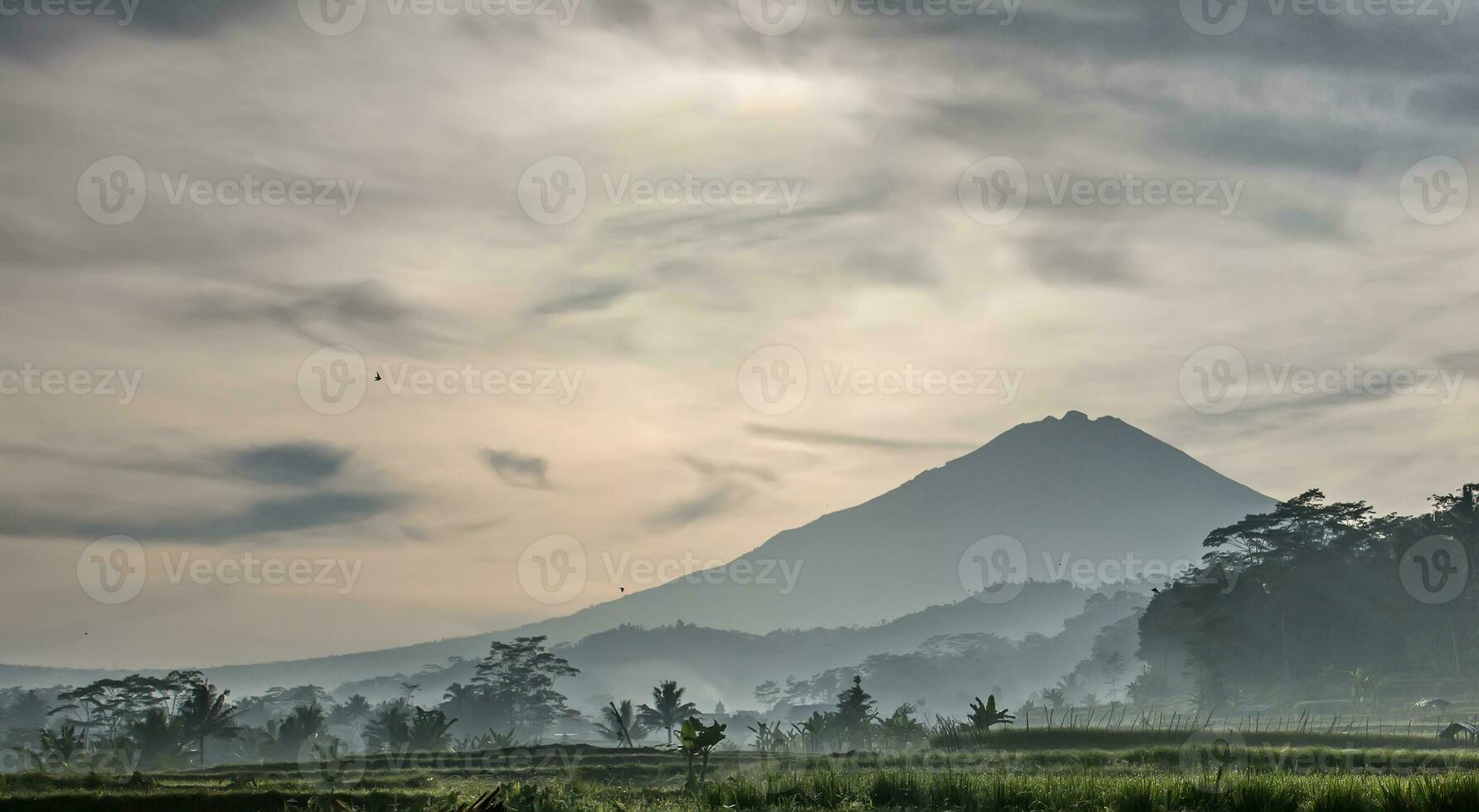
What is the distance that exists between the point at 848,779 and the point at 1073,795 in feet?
15.7

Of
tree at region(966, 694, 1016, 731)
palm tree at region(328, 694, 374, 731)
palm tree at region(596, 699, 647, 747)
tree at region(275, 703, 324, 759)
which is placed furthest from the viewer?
palm tree at region(328, 694, 374, 731)

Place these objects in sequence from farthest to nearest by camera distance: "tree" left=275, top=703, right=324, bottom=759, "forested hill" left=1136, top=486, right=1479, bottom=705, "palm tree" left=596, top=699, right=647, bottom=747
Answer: "forested hill" left=1136, top=486, right=1479, bottom=705, "tree" left=275, top=703, right=324, bottom=759, "palm tree" left=596, top=699, right=647, bottom=747

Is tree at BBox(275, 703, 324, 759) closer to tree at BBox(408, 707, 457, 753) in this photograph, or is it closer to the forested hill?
tree at BBox(408, 707, 457, 753)

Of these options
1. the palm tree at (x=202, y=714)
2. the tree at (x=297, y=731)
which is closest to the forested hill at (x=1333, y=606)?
the tree at (x=297, y=731)

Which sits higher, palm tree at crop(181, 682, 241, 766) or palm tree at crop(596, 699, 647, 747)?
palm tree at crop(181, 682, 241, 766)

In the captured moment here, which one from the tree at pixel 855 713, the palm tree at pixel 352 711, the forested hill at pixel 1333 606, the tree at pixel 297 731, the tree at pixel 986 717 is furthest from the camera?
the palm tree at pixel 352 711

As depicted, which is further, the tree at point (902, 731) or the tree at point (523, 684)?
the tree at point (523, 684)

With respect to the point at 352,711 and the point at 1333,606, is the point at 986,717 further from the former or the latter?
the point at 352,711

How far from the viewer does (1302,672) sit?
322ft

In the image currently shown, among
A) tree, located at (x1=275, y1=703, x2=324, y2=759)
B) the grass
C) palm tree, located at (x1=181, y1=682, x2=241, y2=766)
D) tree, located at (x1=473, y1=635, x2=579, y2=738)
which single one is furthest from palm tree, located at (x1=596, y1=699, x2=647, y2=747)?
palm tree, located at (x1=181, y1=682, x2=241, y2=766)

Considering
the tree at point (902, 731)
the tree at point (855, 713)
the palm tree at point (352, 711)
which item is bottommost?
the tree at point (902, 731)

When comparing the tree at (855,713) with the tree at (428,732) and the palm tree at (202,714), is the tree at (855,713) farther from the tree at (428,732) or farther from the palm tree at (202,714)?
the palm tree at (202,714)

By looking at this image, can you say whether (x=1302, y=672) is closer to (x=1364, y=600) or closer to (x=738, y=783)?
(x=1364, y=600)

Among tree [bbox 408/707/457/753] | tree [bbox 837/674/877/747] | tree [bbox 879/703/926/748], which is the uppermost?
tree [bbox 408/707/457/753]
